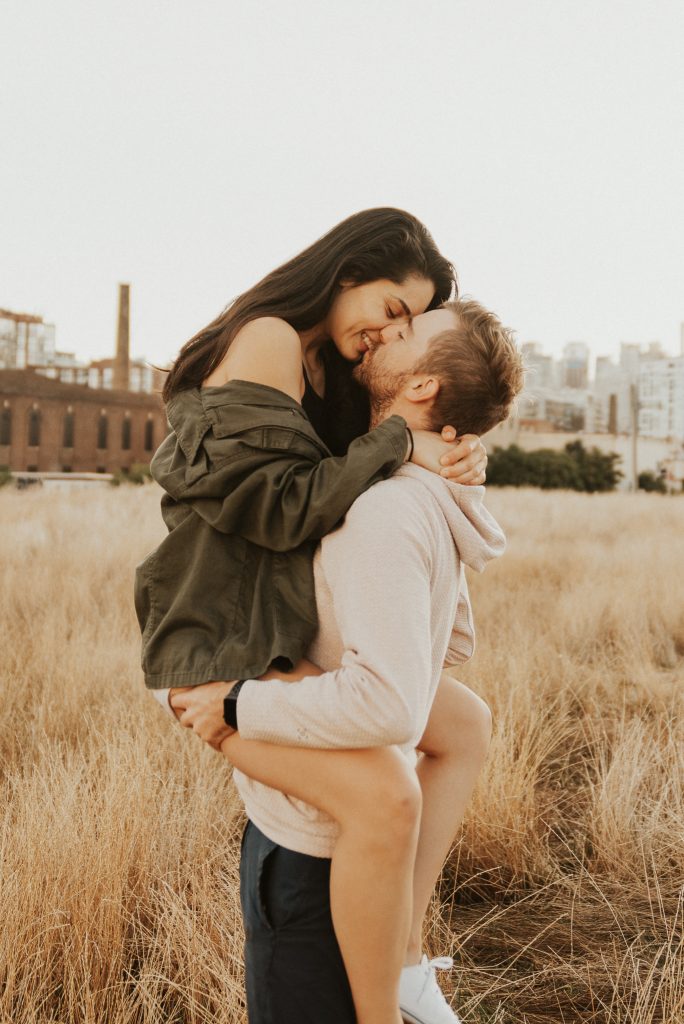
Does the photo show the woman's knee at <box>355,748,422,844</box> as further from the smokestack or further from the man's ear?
the smokestack

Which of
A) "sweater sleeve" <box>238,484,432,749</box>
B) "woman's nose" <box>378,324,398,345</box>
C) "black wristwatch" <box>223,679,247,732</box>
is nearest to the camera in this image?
"sweater sleeve" <box>238,484,432,749</box>

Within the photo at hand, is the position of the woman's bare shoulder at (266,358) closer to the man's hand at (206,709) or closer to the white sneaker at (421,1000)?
the man's hand at (206,709)

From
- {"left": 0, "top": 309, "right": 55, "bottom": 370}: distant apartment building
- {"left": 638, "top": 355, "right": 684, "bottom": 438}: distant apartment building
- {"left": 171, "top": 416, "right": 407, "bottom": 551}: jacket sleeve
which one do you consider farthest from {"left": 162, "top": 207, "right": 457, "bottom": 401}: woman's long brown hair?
{"left": 638, "top": 355, "right": 684, "bottom": 438}: distant apartment building

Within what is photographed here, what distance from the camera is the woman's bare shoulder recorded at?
1.92m

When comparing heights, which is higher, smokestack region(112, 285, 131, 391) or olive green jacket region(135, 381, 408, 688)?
smokestack region(112, 285, 131, 391)

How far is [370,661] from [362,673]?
27mm

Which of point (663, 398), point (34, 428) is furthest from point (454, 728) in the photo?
point (663, 398)

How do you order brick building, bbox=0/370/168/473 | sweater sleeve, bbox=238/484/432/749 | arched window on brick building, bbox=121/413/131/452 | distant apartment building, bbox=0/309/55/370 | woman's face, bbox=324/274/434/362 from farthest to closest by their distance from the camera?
distant apartment building, bbox=0/309/55/370 < arched window on brick building, bbox=121/413/131/452 < brick building, bbox=0/370/168/473 < woman's face, bbox=324/274/434/362 < sweater sleeve, bbox=238/484/432/749

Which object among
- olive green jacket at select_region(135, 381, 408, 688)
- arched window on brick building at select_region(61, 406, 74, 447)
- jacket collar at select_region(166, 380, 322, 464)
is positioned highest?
arched window on brick building at select_region(61, 406, 74, 447)

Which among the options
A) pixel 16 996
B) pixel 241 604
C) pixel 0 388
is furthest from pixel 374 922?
pixel 0 388

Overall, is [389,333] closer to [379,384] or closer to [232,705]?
[379,384]

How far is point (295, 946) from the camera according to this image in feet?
5.39

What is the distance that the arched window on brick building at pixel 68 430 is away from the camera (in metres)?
43.5

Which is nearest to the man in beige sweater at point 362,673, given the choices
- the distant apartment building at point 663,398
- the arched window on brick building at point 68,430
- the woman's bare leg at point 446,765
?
the woman's bare leg at point 446,765
